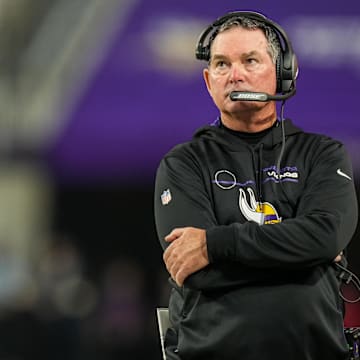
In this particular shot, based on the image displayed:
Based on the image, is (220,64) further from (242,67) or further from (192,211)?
(192,211)

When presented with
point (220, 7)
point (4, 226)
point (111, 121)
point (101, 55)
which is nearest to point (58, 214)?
point (4, 226)

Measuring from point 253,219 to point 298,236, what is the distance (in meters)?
0.16

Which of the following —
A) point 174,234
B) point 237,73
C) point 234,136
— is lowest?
point 174,234

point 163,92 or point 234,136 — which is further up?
point 163,92

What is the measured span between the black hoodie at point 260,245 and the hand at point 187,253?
21mm

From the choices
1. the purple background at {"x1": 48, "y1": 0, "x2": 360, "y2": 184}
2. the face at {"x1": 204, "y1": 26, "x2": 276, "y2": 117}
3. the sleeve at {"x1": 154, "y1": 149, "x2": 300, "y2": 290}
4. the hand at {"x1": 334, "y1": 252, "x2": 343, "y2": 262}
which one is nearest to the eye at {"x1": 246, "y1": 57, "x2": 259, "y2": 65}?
the face at {"x1": 204, "y1": 26, "x2": 276, "y2": 117}

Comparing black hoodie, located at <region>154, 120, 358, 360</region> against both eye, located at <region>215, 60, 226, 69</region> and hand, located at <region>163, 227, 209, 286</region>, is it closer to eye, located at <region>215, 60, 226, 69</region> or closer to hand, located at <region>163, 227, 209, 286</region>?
hand, located at <region>163, 227, 209, 286</region>

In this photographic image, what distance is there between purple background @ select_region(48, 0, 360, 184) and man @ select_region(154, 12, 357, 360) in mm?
910

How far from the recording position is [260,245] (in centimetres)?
183

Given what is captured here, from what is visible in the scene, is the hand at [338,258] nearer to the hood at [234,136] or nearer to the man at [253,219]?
the man at [253,219]

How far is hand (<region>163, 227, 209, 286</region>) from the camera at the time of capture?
73.6 inches

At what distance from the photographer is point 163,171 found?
209cm

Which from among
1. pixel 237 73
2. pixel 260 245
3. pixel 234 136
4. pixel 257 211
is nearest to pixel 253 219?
pixel 257 211

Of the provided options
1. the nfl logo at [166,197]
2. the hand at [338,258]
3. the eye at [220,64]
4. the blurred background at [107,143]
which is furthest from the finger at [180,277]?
the blurred background at [107,143]
